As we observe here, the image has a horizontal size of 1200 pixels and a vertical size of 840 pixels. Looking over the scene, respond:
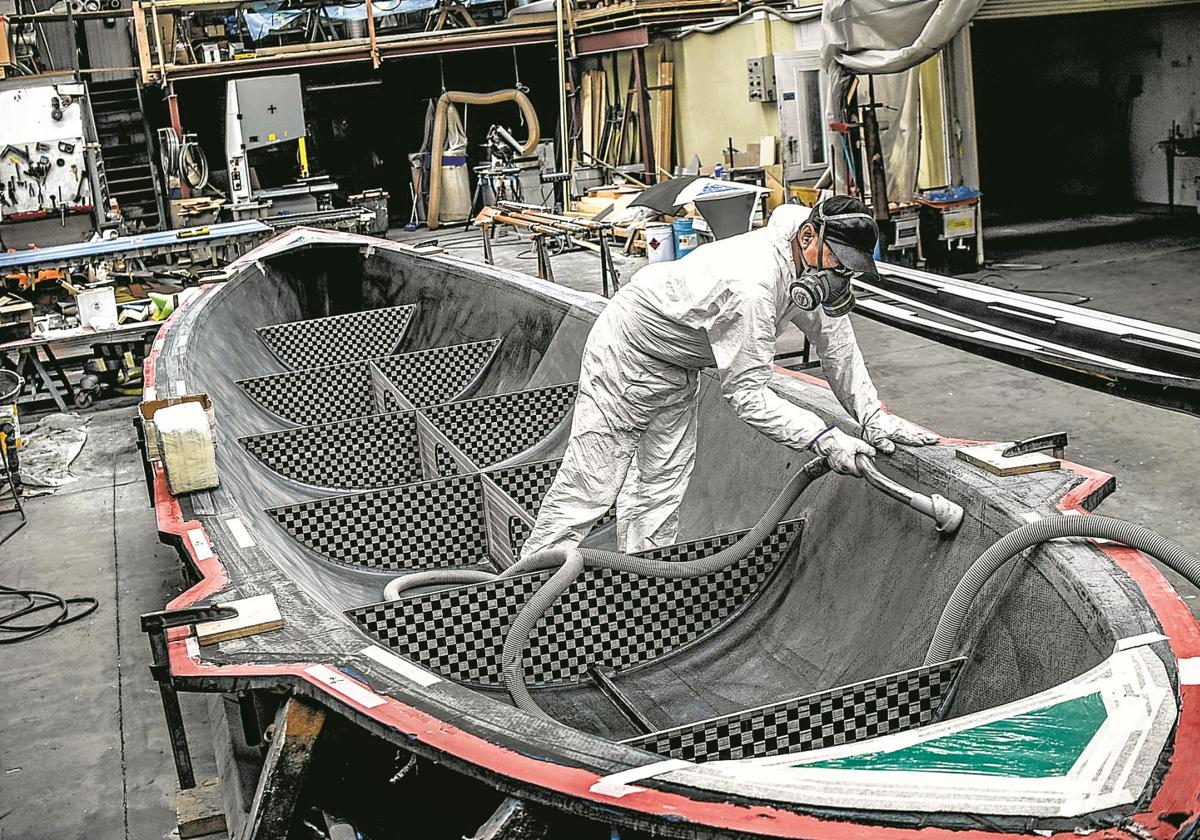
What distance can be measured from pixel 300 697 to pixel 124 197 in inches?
645

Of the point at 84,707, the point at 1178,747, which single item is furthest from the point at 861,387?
the point at 84,707

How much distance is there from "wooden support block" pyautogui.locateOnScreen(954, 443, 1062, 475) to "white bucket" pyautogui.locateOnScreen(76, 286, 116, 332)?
24.8 feet

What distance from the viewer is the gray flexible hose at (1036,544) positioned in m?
2.51

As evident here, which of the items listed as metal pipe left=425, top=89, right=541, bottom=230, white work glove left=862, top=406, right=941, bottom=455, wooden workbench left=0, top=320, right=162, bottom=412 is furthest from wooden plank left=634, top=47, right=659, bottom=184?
white work glove left=862, top=406, right=941, bottom=455

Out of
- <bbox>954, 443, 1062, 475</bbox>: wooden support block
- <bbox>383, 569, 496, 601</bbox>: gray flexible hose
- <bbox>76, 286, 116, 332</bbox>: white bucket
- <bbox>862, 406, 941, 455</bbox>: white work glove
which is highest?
<bbox>76, 286, 116, 332</bbox>: white bucket

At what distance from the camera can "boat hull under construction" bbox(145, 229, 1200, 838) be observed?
190 centimetres

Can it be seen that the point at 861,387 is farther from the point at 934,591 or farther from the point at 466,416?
the point at 466,416

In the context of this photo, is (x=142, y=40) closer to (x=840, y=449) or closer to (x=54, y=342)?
(x=54, y=342)

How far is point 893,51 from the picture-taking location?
32.7 ft

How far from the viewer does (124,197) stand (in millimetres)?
17078

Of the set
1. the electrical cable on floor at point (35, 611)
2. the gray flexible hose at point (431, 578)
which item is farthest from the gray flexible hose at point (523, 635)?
the electrical cable on floor at point (35, 611)

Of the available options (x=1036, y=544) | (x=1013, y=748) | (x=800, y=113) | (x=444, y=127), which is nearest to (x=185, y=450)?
(x=1036, y=544)

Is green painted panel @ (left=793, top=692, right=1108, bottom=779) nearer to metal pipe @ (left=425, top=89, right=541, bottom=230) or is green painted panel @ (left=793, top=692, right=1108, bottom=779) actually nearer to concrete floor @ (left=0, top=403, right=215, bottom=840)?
concrete floor @ (left=0, top=403, right=215, bottom=840)

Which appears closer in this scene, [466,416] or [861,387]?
[861,387]
